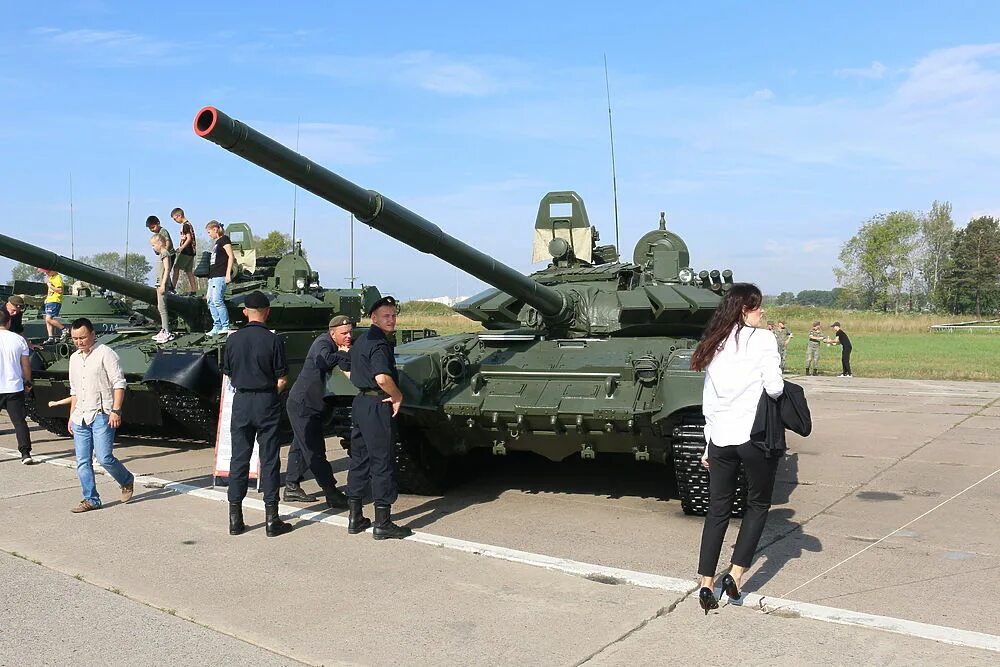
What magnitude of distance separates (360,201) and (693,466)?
313cm

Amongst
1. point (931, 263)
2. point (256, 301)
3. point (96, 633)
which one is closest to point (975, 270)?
point (931, 263)

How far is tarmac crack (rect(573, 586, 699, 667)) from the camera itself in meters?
4.44

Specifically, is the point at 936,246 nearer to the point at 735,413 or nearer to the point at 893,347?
the point at 893,347

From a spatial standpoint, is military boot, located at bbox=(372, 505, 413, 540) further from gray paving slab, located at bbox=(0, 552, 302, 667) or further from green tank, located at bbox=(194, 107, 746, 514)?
gray paving slab, located at bbox=(0, 552, 302, 667)

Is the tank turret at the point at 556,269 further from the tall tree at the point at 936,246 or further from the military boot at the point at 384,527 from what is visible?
the tall tree at the point at 936,246

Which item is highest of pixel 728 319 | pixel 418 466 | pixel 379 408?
pixel 728 319

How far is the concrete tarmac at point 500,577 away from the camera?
4559 mm

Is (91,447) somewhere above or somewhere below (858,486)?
above

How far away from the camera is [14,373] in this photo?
390 inches

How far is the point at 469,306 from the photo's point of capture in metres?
9.34

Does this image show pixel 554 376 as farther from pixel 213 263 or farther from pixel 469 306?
pixel 213 263

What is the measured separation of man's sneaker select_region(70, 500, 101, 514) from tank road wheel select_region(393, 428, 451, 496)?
248cm

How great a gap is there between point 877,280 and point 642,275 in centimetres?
7513

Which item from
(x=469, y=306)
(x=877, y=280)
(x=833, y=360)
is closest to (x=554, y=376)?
(x=469, y=306)
